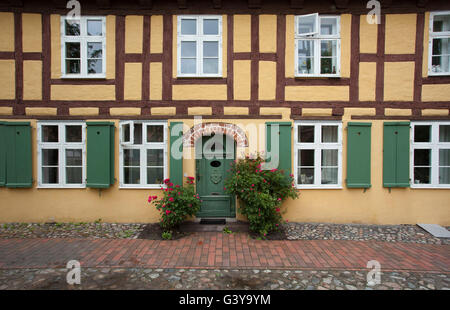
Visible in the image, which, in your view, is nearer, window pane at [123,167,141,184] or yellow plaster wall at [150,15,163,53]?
yellow plaster wall at [150,15,163,53]

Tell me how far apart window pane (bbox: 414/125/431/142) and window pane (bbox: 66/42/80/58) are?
8.73 meters

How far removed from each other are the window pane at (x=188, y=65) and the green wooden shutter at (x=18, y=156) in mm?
4045

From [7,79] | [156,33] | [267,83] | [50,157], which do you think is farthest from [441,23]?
[7,79]

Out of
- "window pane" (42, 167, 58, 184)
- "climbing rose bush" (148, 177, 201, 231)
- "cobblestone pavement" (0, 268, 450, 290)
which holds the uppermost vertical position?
"window pane" (42, 167, 58, 184)

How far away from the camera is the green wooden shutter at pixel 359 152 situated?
16.8 ft

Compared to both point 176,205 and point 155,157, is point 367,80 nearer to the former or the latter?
point 176,205

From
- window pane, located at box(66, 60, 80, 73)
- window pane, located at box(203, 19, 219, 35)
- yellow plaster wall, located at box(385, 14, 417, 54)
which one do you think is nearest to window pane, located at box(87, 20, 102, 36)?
window pane, located at box(66, 60, 80, 73)

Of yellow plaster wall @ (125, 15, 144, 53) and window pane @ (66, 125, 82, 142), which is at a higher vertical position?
yellow plaster wall @ (125, 15, 144, 53)

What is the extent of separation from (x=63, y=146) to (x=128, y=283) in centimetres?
405

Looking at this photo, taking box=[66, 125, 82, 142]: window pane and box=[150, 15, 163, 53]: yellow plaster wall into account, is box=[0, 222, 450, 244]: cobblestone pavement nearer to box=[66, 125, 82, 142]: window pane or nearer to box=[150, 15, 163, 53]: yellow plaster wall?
box=[66, 125, 82, 142]: window pane

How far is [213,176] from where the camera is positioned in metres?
5.27

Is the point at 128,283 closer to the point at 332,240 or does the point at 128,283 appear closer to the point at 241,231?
the point at 241,231

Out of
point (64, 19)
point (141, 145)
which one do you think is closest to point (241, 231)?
point (141, 145)

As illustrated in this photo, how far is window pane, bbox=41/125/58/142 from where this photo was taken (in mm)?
5262
